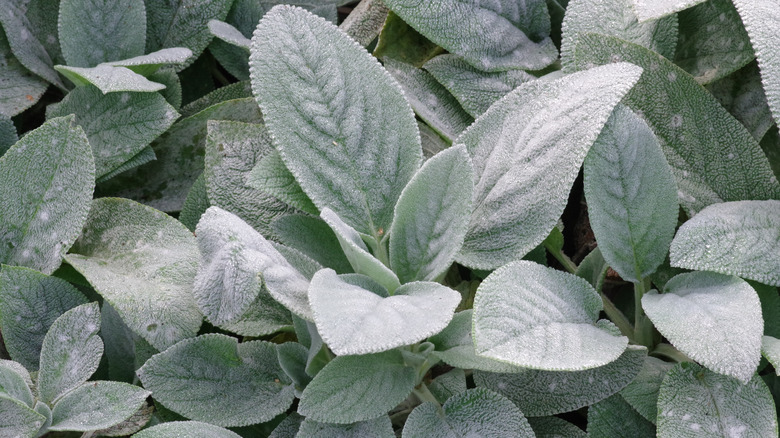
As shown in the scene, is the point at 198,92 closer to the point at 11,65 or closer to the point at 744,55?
the point at 11,65

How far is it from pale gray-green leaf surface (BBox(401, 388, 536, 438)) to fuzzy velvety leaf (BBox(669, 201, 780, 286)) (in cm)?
21

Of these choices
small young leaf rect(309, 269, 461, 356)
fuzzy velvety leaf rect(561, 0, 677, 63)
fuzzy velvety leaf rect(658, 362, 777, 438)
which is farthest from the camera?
fuzzy velvety leaf rect(561, 0, 677, 63)

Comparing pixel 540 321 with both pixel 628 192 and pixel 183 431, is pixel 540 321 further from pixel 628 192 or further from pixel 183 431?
pixel 183 431

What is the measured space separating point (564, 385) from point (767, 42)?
393 mm

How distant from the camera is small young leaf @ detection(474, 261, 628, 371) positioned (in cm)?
59

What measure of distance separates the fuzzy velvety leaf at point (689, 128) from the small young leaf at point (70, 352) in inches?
24.2

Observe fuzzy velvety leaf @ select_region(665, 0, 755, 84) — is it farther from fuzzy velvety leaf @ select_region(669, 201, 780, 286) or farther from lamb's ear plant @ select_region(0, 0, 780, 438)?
fuzzy velvety leaf @ select_region(669, 201, 780, 286)

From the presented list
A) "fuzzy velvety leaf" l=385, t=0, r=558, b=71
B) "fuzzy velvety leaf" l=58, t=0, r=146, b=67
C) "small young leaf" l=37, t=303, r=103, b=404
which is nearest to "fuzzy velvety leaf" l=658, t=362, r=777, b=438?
"fuzzy velvety leaf" l=385, t=0, r=558, b=71

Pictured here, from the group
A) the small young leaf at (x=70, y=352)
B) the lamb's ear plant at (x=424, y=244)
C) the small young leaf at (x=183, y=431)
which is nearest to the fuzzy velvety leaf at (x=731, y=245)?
the lamb's ear plant at (x=424, y=244)

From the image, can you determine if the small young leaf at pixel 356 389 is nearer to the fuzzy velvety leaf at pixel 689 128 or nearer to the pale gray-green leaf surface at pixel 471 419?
the pale gray-green leaf surface at pixel 471 419

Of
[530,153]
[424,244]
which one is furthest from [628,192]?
[424,244]

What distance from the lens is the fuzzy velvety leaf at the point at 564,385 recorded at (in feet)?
2.37

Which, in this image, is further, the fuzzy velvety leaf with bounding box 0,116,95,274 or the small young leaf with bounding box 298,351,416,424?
the fuzzy velvety leaf with bounding box 0,116,95,274

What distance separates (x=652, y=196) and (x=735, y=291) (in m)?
0.12
